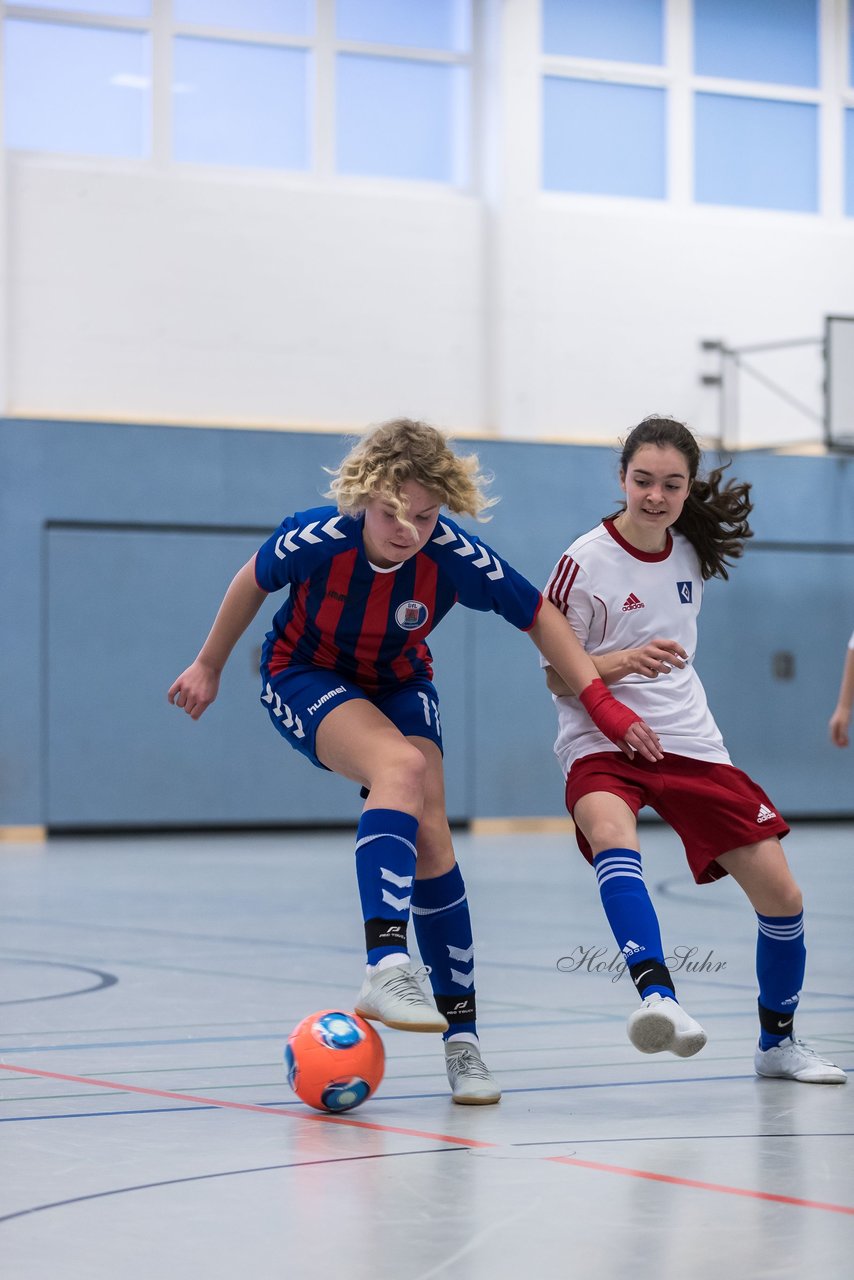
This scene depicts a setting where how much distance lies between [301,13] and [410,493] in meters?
12.6

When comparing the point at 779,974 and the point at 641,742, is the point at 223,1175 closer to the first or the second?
the point at 641,742

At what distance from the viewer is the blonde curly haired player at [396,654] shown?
154 inches

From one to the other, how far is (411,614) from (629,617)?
576 millimetres

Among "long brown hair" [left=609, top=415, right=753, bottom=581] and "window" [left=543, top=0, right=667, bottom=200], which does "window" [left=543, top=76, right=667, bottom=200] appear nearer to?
"window" [left=543, top=0, right=667, bottom=200]

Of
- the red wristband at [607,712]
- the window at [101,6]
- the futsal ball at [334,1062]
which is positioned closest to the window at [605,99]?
the window at [101,6]

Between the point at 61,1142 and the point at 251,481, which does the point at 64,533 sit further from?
the point at 61,1142

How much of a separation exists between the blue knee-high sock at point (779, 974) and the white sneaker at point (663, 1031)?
0.60m

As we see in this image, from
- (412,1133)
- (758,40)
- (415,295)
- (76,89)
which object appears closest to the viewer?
(412,1133)

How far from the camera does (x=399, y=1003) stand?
3.60 meters

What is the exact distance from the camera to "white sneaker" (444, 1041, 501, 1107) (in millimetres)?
3871

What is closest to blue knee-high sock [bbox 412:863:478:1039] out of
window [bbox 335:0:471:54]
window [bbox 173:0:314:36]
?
window [bbox 173:0:314:36]

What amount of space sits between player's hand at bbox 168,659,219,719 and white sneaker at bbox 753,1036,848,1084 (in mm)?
1528

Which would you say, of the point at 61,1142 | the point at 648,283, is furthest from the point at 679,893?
the point at 648,283

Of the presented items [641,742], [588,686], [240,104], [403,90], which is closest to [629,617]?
[588,686]
